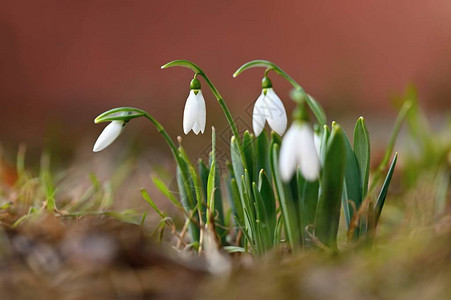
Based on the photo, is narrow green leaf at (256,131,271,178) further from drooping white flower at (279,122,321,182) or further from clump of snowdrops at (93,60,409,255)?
drooping white flower at (279,122,321,182)

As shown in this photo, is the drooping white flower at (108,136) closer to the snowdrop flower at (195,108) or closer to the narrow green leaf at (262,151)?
the snowdrop flower at (195,108)

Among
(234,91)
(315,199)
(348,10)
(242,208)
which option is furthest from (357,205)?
(348,10)

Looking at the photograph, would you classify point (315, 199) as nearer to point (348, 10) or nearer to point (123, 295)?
point (123, 295)

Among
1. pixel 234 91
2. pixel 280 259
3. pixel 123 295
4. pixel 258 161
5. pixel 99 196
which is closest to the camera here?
pixel 123 295

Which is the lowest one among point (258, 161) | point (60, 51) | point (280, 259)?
point (280, 259)

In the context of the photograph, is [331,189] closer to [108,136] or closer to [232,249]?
[232,249]
